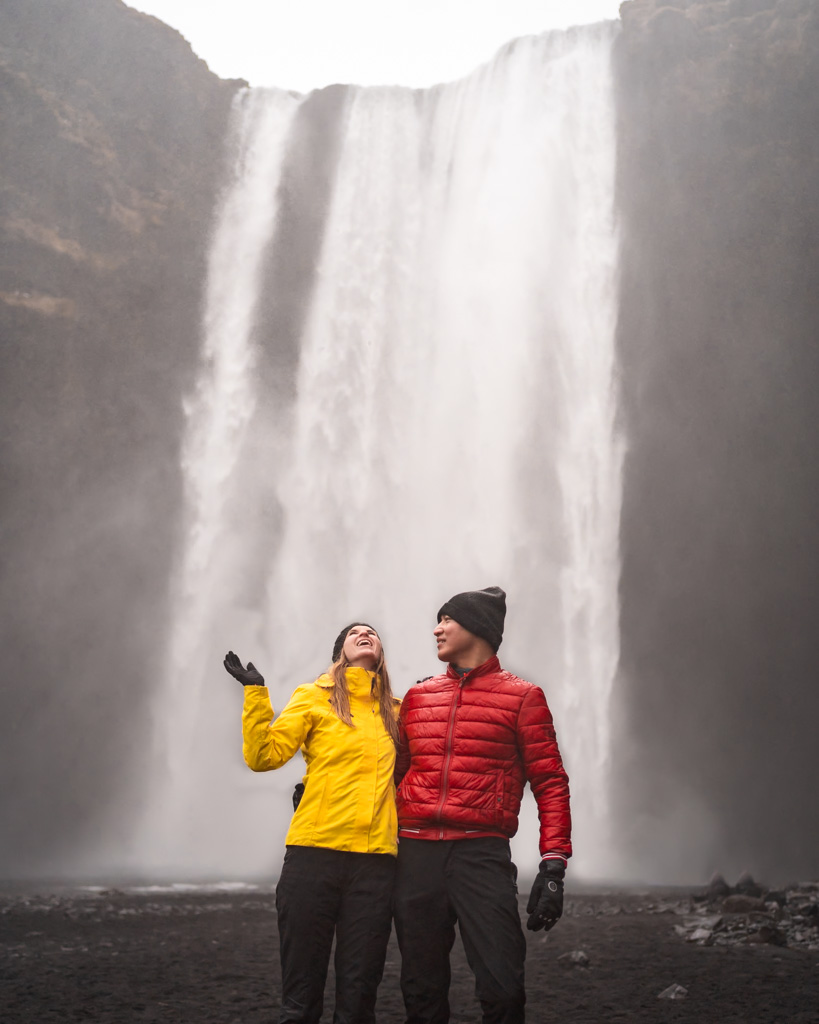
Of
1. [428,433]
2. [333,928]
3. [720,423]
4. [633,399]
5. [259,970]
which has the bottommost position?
[259,970]

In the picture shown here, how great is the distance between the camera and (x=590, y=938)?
7816 millimetres

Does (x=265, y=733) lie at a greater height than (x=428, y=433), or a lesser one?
lesser

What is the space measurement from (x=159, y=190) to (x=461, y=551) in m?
10.2

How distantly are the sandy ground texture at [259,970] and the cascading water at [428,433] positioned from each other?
19.9 feet

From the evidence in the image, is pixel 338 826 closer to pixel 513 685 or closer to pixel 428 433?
pixel 513 685

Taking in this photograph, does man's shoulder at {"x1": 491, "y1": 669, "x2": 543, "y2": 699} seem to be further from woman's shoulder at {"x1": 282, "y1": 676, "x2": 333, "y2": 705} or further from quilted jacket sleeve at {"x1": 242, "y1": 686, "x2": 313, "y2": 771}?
quilted jacket sleeve at {"x1": 242, "y1": 686, "x2": 313, "y2": 771}

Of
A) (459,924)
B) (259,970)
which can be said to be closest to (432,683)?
(459,924)

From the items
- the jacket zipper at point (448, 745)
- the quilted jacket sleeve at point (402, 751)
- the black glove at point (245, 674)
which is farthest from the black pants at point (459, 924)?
the black glove at point (245, 674)

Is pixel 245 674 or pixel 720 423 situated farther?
pixel 720 423

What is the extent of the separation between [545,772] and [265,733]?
96 cm

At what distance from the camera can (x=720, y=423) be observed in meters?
16.8

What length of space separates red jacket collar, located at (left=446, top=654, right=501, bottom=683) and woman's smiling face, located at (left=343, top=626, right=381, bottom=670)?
0.92 feet

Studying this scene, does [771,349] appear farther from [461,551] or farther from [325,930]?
[325,930]

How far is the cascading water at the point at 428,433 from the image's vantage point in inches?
620
